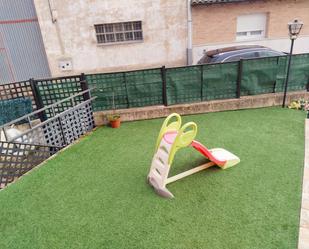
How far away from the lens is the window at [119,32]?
1175 cm

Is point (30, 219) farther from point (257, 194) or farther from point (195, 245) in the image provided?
point (257, 194)

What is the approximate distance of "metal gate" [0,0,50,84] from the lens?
11.8 meters

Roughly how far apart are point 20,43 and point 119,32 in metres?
5.18

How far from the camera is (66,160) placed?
5.01 metres

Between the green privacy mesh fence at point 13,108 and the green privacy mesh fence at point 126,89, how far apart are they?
2.04m

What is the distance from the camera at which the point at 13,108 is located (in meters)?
6.92

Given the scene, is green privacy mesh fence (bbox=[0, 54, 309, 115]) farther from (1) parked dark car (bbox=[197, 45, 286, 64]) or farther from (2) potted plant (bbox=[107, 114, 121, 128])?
(1) parked dark car (bbox=[197, 45, 286, 64])

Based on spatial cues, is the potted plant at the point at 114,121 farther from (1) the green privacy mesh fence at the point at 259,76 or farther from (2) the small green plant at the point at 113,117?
(1) the green privacy mesh fence at the point at 259,76

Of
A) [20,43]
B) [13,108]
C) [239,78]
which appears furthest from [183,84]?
[20,43]

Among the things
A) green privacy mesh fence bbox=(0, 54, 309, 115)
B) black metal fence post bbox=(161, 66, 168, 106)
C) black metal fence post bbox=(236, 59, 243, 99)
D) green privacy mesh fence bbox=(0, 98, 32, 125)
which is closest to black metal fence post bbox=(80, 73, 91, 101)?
green privacy mesh fence bbox=(0, 54, 309, 115)

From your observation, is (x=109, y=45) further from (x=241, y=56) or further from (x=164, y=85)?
(x=241, y=56)

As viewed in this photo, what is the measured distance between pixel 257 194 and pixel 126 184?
83.8 inches

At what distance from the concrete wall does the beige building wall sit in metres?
0.88

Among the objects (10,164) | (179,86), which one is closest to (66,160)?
(10,164)
